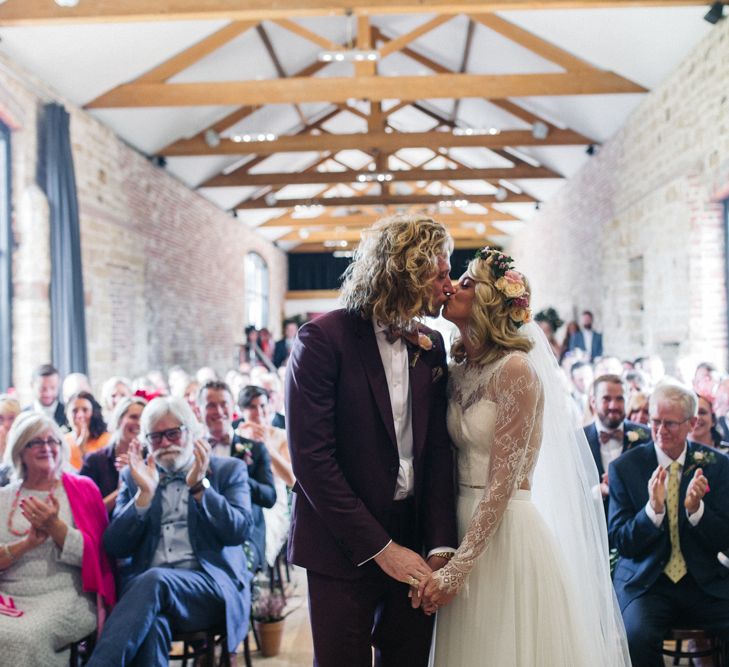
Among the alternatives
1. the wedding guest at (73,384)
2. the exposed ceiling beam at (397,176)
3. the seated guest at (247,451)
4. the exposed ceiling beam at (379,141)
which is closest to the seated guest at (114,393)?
the wedding guest at (73,384)

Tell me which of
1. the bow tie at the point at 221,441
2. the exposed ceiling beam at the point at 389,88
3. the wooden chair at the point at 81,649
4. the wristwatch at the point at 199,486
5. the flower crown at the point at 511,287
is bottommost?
the wooden chair at the point at 81,649

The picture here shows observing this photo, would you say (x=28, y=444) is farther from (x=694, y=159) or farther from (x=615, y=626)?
(x=694, y=159)

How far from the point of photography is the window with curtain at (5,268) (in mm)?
6898

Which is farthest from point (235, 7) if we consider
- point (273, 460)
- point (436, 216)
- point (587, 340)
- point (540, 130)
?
point (436, 216)

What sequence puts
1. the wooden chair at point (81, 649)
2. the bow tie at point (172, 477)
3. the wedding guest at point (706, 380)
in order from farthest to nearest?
the wedding guest at point (706, 380) < the bow tie at point (172, 477) < the wooden chair at point (81, 649)

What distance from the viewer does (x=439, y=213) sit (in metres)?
19.3

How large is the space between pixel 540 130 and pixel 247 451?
8704 millimetres

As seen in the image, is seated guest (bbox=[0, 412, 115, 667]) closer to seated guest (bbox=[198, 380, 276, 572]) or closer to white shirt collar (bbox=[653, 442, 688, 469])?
Answer: seated guest (bbox=[198, 380, 276, 572])

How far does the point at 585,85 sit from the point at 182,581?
7434 mm

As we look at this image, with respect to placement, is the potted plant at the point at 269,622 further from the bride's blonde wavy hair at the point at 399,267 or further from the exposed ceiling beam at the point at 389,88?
the exposed ceiling beam at the point at 389,88

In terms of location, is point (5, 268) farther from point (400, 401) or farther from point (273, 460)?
point (400, 401)

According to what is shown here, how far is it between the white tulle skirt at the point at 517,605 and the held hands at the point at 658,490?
79 centimetres

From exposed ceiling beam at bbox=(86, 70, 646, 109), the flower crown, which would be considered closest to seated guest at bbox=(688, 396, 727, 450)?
the flower crown

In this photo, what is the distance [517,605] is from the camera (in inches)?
88.6
